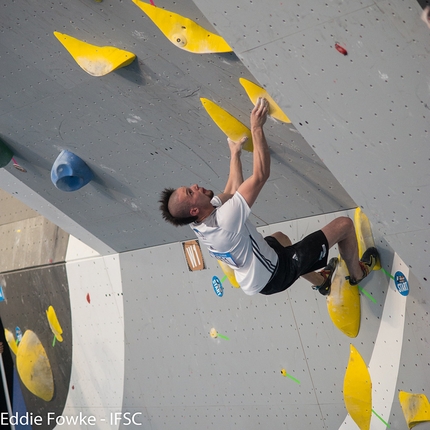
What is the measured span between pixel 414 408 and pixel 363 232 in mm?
878

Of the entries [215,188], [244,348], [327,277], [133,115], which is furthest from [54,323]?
[327,277]

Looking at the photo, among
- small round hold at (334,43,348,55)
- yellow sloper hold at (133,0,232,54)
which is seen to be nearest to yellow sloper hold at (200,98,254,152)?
yellow sloper hold at (133,0,232,54)

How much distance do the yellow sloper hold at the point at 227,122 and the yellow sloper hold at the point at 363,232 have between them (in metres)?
0.67

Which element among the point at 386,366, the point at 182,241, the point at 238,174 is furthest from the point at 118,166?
the point at 386,366

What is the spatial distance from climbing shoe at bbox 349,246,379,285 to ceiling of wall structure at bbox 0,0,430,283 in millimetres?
279

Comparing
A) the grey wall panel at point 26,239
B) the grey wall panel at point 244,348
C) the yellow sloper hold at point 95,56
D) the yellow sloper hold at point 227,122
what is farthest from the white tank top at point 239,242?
the grey wall panel at point 26,239

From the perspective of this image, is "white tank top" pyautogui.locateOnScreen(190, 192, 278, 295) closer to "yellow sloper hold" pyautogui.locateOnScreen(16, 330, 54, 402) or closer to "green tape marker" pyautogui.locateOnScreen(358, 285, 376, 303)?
"green tape marker" pyautogui.locateOnScreen(358, 285, 376, 303)

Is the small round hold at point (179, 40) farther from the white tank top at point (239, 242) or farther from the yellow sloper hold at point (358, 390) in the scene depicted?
the yellow sloper hold at point (358, 390)

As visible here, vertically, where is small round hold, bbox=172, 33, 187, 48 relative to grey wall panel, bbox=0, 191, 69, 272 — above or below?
above

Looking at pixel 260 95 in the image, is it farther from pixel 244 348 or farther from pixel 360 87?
pixel 244 348

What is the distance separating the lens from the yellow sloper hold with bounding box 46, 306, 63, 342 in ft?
16.9

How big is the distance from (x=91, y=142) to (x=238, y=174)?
1.02 meters

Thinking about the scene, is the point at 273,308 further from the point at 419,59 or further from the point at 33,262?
the point at 33,262

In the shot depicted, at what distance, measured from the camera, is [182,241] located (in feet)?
13.1
